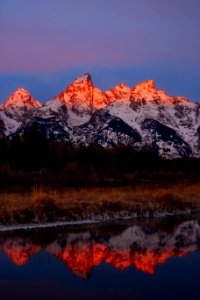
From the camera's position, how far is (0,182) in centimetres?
4341

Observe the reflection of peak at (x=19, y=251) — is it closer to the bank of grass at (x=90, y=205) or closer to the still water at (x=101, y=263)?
the still water at (x=101, y=263)

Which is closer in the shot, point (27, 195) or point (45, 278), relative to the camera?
point (45, 278)

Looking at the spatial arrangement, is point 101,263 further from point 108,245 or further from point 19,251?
point 108,245

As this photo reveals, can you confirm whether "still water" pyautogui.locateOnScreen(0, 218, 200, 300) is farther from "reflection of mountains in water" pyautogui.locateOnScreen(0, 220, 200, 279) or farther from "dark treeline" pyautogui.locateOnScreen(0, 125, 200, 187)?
"dark treeline" pyautogui.locateOnScreen(0, 125, 200, 187)

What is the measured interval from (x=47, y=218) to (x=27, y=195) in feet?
17.9

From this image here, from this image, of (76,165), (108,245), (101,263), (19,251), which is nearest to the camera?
(101,263)

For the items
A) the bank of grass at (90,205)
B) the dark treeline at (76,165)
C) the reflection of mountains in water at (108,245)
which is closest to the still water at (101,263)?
the reflection of mountains in water at (108,245)

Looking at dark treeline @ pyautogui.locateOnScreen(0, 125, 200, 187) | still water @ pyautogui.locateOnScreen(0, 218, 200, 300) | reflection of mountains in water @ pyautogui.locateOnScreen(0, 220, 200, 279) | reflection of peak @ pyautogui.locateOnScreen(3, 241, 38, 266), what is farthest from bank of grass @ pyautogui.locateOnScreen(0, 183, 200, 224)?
dark treeline @ pyautogui.locateOnScreen(0, 125, 200, 187)

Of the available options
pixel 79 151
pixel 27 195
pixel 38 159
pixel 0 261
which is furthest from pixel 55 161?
pixel 0 261

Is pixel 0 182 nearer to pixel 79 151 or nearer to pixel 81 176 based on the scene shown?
pixel 81 176

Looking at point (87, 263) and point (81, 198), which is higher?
point (81, 198)

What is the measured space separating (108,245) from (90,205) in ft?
28.4

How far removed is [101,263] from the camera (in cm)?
1808

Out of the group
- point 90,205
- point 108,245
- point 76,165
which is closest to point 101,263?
point 108,245
